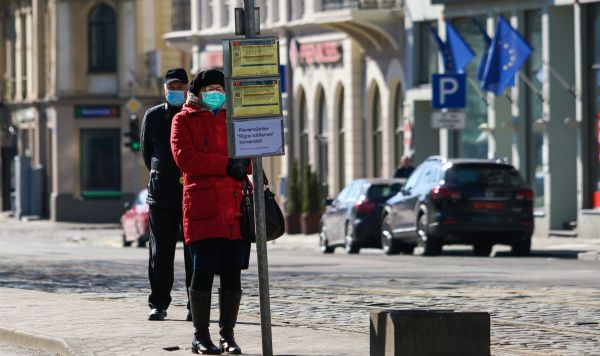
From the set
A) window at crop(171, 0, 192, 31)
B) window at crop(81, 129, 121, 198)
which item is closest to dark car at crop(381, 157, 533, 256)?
window at crop(171, 0, 192, 31)

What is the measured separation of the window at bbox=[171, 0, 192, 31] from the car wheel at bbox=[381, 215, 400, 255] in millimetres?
30067

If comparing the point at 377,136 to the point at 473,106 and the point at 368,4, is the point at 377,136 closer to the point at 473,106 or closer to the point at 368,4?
the point at 368,4

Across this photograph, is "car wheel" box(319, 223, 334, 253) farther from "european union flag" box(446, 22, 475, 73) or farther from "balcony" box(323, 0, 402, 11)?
"balcony" box(323, 0, 402, 11)

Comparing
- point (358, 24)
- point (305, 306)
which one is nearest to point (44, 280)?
point (305, 306)

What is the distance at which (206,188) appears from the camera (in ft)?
41.2

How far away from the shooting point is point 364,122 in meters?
51.4

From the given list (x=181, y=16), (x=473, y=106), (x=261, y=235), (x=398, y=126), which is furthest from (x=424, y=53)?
(x=261, y=235)

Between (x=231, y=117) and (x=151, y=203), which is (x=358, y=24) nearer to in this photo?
(x=151, y=203)

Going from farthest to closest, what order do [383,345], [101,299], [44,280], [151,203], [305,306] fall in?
1. [44,280]
2. [101,299]
3. [305,306]
4. [151,203]
5. [383,345]

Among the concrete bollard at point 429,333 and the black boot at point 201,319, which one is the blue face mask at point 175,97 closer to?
the black boot at point 201,319

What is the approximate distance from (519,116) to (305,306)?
23.9m

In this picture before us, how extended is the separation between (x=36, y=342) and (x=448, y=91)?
25596 mm

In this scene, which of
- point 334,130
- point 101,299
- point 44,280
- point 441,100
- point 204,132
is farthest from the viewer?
point 334,130

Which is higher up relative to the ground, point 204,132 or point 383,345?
point 204,132
